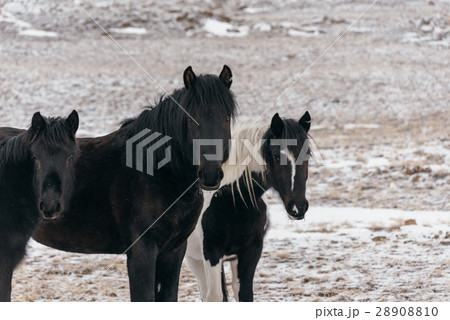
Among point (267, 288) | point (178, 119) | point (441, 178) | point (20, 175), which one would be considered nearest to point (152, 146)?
point (178, 119)

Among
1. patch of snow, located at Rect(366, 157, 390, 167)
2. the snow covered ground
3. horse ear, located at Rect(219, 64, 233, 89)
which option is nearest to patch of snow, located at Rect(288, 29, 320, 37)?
patch of snow, located at Rect(366, 157, 390, 167)

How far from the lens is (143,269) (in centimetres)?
524

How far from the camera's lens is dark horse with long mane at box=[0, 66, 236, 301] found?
17.2 ft

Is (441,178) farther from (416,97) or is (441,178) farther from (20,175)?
(20,175)

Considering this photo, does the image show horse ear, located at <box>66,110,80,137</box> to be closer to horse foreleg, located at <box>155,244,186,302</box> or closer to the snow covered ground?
horse foreleg, located at <box>155,244,186,302</box>

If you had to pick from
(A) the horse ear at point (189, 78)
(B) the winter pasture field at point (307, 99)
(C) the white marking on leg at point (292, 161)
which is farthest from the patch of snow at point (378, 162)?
(A) the horse ear at point (189, 78)

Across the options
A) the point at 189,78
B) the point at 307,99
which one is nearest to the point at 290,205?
the point at 189,78

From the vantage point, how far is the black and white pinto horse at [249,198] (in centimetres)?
624

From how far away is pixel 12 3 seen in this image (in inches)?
1538

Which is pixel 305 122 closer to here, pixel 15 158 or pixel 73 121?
pixel 73 121

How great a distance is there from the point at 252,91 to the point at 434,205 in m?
15.2

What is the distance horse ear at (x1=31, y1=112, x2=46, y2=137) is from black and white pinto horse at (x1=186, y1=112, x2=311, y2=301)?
209cm

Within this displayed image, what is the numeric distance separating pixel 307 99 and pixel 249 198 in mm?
21883
